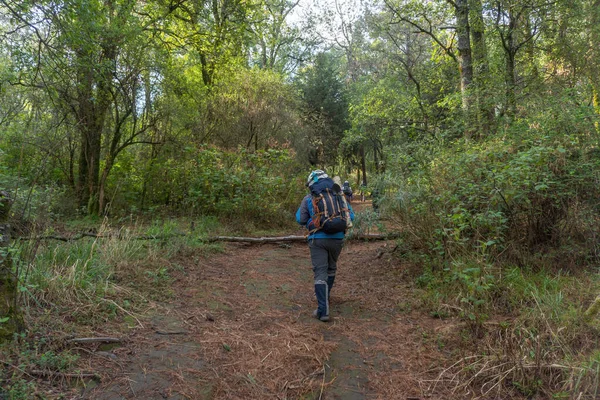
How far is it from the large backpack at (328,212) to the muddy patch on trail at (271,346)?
1188 mm

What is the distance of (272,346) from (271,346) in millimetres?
11

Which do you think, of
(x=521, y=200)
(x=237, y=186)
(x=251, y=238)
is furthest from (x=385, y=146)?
(x=521, y=200)

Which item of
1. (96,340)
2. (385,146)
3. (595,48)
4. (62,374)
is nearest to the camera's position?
(62,374)

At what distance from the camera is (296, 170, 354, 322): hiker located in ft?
15.9

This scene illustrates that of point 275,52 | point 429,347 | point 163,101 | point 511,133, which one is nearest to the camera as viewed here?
point 429,347

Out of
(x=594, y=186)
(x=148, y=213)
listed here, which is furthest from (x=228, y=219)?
(x=594, y=186)

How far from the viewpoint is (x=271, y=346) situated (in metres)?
3.92

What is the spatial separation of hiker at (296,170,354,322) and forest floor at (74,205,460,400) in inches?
15.9

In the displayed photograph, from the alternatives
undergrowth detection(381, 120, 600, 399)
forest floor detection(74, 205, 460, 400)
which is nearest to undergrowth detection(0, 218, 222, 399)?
forest floor detection(74, 205, 460, 400)

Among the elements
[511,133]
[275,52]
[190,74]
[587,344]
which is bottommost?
[587,344]

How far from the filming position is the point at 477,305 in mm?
4023

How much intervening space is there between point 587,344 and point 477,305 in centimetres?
104

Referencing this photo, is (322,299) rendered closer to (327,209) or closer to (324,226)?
(324,226)

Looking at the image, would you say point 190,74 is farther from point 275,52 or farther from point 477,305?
point 275,52
